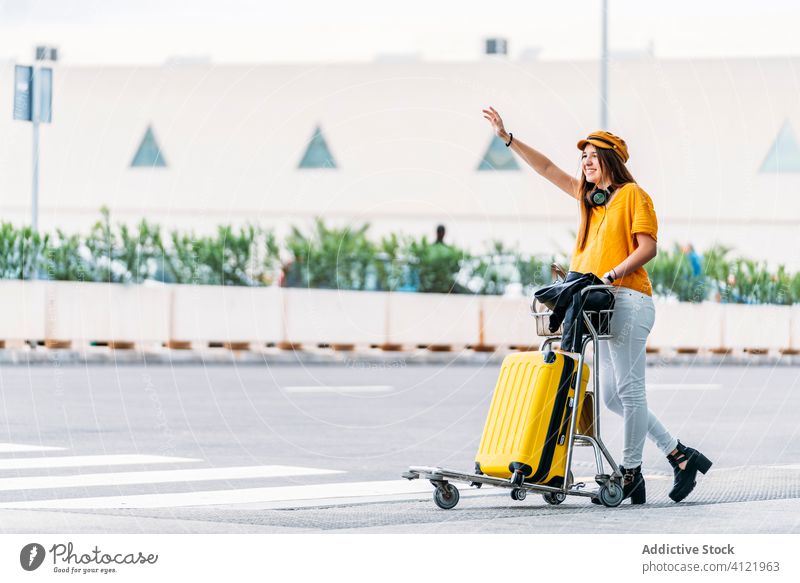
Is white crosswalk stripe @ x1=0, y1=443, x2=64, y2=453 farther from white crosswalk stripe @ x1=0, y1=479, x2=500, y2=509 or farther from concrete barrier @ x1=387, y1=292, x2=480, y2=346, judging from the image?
concrete barrier @ x1=387, y1=292, x2=480, y2=346

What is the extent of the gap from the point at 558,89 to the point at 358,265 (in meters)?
16.7

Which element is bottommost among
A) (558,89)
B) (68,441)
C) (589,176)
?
(68,441)

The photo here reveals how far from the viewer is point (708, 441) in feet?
43.0

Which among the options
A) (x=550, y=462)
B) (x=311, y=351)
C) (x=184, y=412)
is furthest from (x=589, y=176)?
(x=311, y=351)

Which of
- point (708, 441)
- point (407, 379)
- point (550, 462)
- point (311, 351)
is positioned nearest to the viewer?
point (550, 462)

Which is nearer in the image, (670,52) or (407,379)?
(407,379)

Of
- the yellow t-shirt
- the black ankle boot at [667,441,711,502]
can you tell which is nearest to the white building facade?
the black ankle boot at [667,441,711,502]

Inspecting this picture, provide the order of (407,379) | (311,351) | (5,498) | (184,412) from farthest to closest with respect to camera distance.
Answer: (311,351) < (407,379) < (184,412) < (5,498)

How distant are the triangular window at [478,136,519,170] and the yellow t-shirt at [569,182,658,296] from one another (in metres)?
→ 33.1

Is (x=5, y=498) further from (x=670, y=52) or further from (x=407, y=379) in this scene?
(x=670, y=52)

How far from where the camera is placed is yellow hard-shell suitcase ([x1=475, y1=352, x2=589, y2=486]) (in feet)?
26.1

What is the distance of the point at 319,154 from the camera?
43250 millimetres
